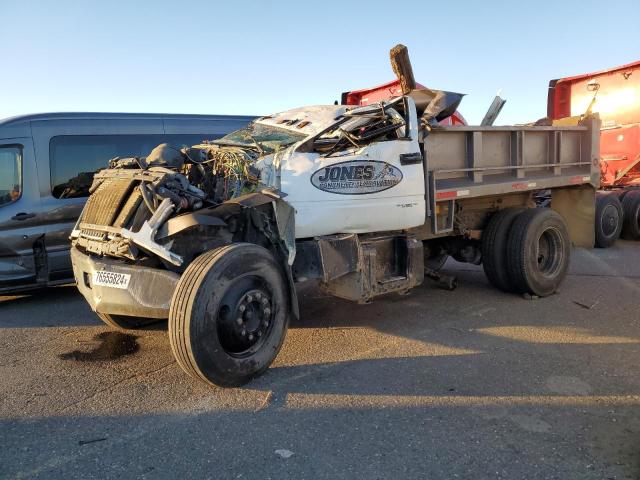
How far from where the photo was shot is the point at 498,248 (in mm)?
6559

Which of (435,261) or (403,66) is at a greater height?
(403,66)

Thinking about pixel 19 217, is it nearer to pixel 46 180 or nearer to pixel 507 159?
pixel 46 180

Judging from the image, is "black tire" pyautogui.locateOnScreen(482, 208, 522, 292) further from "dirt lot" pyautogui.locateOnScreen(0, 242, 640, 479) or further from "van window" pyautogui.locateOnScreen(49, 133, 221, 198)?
"van window" pyautogui.locateOnScreen(49, 133, 221, 198)

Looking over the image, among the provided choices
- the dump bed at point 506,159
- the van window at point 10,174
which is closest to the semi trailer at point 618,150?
the dump bed at point 506,159

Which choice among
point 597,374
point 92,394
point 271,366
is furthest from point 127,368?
point 597,374

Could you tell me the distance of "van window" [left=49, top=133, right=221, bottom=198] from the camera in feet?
23.6

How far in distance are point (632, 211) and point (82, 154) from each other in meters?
10.1

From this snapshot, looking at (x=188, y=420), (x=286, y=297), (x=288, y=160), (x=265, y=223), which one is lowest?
(x=188, y=420)

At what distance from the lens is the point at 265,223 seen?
4.60m

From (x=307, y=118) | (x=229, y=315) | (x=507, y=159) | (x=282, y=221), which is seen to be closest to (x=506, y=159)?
(x=507, y=159)

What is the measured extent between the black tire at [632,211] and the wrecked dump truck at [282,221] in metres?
5.26

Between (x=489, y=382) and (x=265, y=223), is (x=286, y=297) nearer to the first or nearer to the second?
(x=265, y=223)

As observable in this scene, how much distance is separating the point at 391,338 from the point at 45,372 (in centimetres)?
303

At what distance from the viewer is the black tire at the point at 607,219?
9.98 meters
